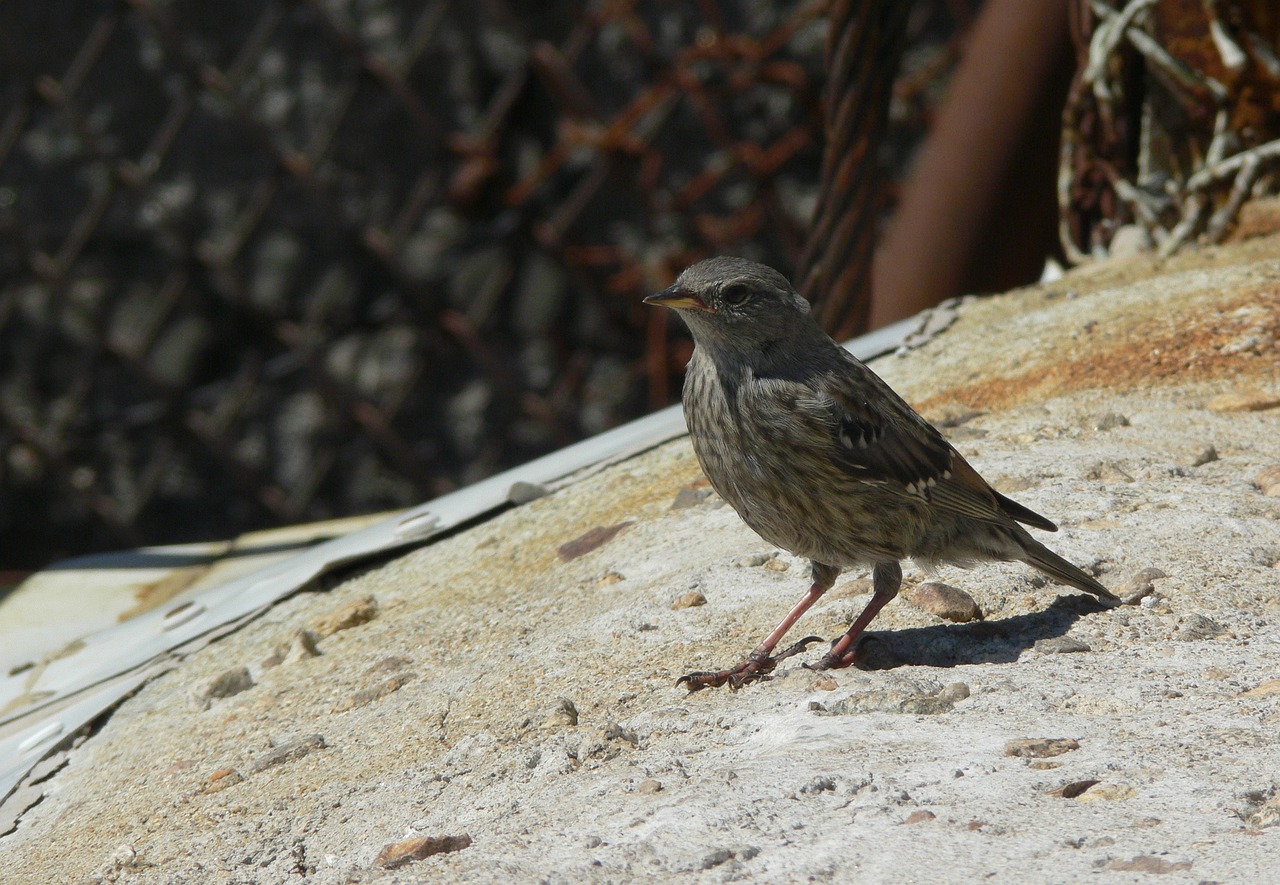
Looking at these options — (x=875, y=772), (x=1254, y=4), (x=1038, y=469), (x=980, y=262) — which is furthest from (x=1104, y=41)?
(x=875, y=772)

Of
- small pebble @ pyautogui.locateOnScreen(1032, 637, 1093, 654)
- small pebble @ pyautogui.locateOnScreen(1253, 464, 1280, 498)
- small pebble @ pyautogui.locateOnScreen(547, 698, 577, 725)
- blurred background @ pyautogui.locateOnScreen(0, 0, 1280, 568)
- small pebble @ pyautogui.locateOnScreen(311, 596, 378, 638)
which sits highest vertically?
blurred background @ pyautogui.locateOnScreen(0, 0, 1280, 568)

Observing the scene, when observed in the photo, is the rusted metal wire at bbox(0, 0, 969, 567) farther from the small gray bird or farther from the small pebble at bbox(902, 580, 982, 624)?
the small pebble at bbox(902, 580, 982, 624)

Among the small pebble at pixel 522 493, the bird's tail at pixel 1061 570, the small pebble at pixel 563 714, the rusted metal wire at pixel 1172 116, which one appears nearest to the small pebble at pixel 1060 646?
the bird's tail at pixel 1061 570

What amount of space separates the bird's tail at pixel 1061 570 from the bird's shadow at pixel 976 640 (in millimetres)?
32

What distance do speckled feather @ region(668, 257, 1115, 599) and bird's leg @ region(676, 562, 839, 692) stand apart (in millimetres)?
27

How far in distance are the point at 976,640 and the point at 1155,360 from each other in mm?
1366

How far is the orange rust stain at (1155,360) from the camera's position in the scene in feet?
11.4

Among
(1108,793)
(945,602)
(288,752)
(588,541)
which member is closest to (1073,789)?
(1108,793)

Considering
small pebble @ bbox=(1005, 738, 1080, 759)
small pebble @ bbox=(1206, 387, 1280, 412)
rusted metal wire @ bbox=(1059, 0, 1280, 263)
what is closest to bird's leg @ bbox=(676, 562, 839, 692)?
small pebble @ bbox=(1005, 738, 1080, 759)

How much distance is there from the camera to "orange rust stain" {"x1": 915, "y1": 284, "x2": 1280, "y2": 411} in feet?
11.4

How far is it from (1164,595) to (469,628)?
4.53ft

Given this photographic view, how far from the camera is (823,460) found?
103 inches

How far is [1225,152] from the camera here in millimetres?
4375

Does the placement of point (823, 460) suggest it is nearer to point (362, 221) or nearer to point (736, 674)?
point (736, 674)
